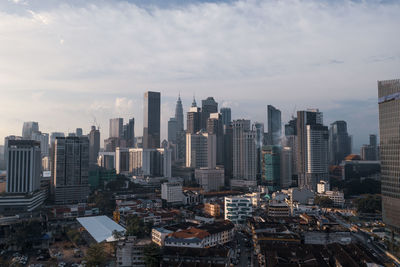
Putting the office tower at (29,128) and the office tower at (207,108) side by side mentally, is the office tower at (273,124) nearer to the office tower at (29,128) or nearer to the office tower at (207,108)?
the office tower at (207,108)

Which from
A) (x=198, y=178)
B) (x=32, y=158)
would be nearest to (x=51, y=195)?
(x=32, y=158)

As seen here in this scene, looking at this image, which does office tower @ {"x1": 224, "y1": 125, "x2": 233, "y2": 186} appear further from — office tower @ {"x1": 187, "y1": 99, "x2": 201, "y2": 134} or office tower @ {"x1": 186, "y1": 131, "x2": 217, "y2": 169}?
office tower @ {"x1": 187, "y1": 99, "x2": 201, "y2": 134}

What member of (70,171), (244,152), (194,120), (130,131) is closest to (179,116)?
(130,131)

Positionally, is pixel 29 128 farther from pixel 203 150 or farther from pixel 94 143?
pixel 203 150

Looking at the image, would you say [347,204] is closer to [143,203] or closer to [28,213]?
[143,203]

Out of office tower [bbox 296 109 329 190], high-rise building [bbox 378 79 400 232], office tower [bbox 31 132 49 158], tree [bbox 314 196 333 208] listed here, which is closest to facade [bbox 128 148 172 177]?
office tower [bbox 31 132 49 158]

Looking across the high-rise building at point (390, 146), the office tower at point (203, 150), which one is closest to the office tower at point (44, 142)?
the office tower at point (203, 150)
